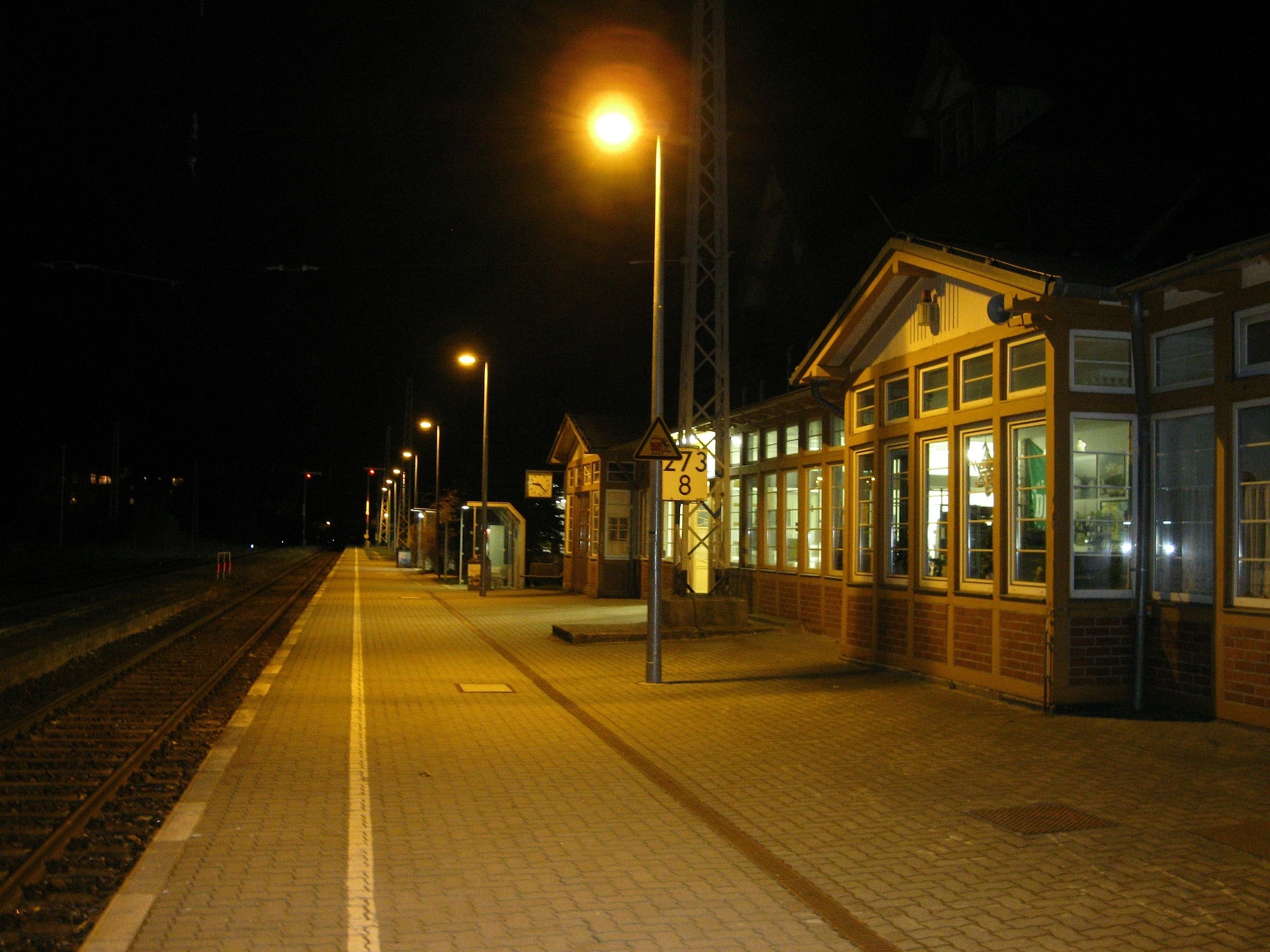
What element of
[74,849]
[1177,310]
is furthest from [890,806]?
[1177,310]

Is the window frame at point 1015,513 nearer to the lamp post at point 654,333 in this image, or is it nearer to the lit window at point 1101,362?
the lit window at point 1101,362

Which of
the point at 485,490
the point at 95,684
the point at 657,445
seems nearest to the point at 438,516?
the point at 485,490

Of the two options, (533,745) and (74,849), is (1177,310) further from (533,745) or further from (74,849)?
(74,849)

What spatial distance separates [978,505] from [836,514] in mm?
6259

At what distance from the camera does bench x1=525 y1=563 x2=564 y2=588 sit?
42094 millimetres

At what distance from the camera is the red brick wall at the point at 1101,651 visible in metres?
11.1

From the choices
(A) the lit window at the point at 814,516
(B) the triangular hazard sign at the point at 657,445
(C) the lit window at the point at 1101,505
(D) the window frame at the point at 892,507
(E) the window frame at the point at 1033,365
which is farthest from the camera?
(A) the lit window at the point at 814,516

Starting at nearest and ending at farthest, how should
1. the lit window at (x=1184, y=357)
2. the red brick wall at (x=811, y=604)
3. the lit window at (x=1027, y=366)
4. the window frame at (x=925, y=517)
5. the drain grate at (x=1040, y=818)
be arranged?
the drain grate at (x=1040, y=818), the lit window at (x=1184, y=357), the lit window at (x=1027, y=366), the window frame at (x=925, y=517), the red brick wall at (x=811, y=604)

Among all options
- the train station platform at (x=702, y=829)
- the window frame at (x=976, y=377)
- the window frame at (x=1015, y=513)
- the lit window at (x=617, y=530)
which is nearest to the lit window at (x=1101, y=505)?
the window frame at (x=1015, y=513)

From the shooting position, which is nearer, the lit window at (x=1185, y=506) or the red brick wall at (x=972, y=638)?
the lit window at (x=1185, y=506)

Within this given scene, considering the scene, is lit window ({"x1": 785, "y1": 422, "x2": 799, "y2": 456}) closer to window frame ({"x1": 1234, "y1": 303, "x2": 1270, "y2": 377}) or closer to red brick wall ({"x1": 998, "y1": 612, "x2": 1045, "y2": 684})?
red brick wall ({"x1": 998, "y1": 612, "x2": 1045, "y2": 684})

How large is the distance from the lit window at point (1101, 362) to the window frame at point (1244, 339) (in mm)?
→ 1298

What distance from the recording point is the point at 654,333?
1465 centimetres

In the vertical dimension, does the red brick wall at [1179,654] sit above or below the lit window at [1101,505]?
below
